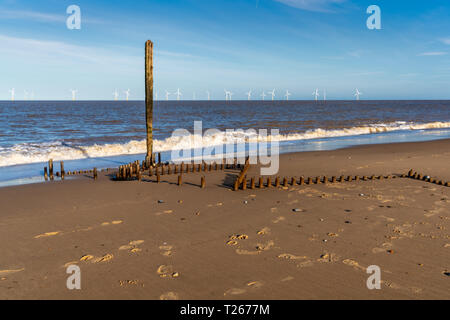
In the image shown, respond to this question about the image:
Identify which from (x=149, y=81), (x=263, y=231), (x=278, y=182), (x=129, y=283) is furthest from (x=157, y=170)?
(x=129, y=283)

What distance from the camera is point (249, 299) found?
14.6 feet

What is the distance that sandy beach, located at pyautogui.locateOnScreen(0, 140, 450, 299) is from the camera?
4.72 meters

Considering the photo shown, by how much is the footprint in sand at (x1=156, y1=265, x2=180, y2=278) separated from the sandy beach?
0.09 feet

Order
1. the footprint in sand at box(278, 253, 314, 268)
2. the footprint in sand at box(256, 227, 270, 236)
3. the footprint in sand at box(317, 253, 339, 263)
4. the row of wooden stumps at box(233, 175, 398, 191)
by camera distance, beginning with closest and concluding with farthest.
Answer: the footprint in sand at box(278, 253, 314, 268), the footprint in sand at box(317, 253, 339, 263), the footprint in sand at box(256, 227, 270, 236), the row of wooden stumps at box(233, 175, 398, 191)

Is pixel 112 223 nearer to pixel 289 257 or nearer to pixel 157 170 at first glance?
pixel 289 257

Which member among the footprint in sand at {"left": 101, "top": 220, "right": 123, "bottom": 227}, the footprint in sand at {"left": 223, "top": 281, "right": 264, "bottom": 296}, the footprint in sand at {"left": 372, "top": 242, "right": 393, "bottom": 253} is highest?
the footprint in sand at {"left": 101, "top": 220, "right": 123, "bottom": 227}

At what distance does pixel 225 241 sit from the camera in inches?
251

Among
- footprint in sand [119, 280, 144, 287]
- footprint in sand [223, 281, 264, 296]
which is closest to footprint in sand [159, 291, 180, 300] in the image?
footprint in sand [119, 280, 144, 287]

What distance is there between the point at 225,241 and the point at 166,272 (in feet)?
5.16

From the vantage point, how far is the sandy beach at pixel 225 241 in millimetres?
4723

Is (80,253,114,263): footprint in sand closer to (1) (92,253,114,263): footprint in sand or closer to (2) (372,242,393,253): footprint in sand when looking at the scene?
(1) (92,253,114,263): footprint in sand

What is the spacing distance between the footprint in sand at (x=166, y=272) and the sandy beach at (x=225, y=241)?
3cm
